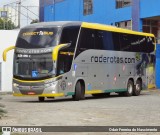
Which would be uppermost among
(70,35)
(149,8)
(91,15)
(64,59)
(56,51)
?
(91,15)

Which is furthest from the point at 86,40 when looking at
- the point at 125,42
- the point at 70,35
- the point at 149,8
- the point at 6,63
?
the point at 6,63

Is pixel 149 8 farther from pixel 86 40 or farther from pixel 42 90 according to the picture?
pixel 42 90

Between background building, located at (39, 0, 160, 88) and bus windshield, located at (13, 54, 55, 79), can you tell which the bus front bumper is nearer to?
bus windshield, located at (13, 54, 55, 79)

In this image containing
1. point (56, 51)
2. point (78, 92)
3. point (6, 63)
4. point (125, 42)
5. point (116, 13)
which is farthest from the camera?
point (116, 13)

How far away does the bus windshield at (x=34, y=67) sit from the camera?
2309 cm

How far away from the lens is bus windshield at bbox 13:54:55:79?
75.8 ft

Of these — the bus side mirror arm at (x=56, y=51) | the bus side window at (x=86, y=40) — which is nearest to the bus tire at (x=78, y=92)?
the bus side window at (x=86, y=40)

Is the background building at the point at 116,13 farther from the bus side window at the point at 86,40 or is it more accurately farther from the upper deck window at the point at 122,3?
the bus side window at the point at 86,40

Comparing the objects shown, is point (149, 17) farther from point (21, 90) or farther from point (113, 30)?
point (21, 90)

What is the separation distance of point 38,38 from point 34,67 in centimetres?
146

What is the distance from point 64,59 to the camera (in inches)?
918

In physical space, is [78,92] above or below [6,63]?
below

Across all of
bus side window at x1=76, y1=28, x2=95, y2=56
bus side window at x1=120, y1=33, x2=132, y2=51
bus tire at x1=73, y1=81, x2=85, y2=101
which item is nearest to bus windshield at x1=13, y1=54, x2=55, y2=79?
bus side window at x1=76, y1=28, x2=95, y2=56

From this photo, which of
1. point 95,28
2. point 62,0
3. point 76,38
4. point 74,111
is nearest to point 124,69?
point 95,28
